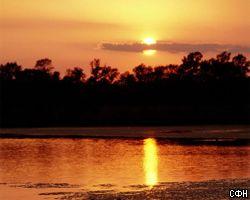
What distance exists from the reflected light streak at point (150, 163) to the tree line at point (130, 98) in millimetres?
28765

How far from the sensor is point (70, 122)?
70.1 meters

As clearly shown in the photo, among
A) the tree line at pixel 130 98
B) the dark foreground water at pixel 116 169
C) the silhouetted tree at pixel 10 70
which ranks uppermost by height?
the silhouetted tree at pixel 10 70

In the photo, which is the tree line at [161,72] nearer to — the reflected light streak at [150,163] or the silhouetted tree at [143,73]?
the silhouetted tree at [143,73]

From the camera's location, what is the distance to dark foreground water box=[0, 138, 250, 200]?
21578 mm

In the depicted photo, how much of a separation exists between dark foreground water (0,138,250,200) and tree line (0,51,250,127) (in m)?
30.2

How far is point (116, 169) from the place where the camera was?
89.7 ft

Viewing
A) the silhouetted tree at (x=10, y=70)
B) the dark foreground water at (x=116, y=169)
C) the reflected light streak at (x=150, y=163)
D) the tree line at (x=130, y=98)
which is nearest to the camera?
the dark foreground water at (x=116, y=169)

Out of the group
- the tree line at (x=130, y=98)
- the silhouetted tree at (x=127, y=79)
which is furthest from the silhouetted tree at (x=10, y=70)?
the silhouetted tree at (x=127, y=79)

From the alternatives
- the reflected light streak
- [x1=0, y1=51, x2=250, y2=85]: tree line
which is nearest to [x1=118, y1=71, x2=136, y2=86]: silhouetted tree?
[x1=0, y1=51, x2=250, y2=85]: tree line

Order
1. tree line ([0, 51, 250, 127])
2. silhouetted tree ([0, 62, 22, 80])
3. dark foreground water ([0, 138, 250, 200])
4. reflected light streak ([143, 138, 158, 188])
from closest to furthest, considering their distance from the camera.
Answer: dark foreground water ([0, 138, 250, 200])
reflected light streak ([143, 138, 158, 188])
tree line ([0, 51, 250, 127])
silhouetted tree ([0, 62, 22, 80])

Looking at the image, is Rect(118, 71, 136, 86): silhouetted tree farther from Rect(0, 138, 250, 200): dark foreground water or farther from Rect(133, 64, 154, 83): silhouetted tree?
Rect(0, 138, 250, 200): dark foreground water

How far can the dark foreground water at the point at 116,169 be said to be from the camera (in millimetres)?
21578

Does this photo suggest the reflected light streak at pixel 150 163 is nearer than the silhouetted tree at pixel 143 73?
Yes

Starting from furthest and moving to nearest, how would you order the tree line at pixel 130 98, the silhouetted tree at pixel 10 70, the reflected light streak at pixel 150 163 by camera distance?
1. the silhouetted tree at pixel 10 70
2. the tree line at pixel 130 98
3. the reflected light streak at pixel 150 163
